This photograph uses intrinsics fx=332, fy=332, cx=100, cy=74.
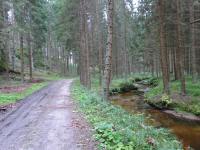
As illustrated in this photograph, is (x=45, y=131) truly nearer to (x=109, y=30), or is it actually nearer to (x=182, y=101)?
(x=109, y=30)

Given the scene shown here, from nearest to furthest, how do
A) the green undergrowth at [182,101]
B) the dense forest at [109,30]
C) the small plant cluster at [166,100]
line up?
1. the green undergrowth at [182,101]
2. the small plant cluster at [166,100]
3. the dense forest at [109,30]

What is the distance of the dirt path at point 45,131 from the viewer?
947cm

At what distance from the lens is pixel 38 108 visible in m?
17.7

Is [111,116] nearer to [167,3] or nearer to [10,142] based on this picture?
[10,142]

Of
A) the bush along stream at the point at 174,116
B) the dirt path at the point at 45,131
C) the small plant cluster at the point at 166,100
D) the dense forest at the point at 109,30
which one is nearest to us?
the dirt path at the point at 45,131

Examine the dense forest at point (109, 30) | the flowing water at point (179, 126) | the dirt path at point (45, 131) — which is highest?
the dense forest at point (109, 30)

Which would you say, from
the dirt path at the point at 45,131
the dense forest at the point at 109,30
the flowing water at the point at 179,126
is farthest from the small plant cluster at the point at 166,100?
the dirt path at the point at 45,131

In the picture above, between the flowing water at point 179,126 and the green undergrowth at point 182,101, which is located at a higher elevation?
the green undergrowth at point 182,101

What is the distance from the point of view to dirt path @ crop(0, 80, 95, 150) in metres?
9.47

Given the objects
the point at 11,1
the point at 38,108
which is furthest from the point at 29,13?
the point at 38,108

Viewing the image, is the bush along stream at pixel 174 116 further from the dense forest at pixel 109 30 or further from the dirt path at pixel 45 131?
the dirt path at pixel 45 131

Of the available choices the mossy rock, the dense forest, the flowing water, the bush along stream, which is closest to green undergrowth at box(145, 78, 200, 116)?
the bush along stream

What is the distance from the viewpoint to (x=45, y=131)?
11391mm

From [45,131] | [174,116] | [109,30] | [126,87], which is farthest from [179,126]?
[126,87]
